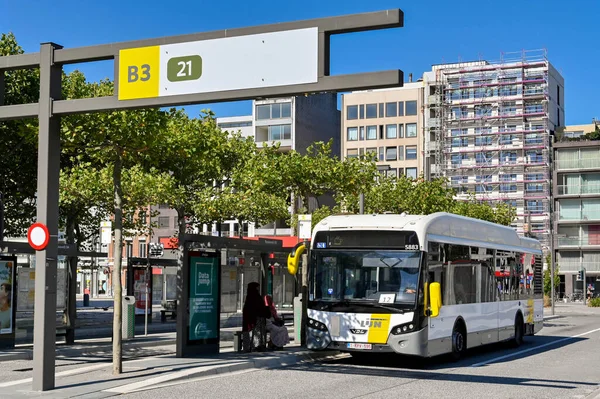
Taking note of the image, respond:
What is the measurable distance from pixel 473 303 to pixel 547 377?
12.6ft

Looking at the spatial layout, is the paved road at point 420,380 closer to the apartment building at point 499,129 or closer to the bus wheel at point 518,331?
the bus wheel at point 518,331

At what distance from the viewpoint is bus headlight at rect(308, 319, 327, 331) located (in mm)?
17828

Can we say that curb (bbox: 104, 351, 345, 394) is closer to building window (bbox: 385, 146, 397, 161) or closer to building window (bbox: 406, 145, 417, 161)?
building window (bbox: 406, 145, 417, 161)

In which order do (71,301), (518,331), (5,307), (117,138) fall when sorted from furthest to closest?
1. (518,331)
2. (71,301)
3. (5,307)
4. (117,138)

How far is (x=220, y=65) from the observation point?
12.5 m

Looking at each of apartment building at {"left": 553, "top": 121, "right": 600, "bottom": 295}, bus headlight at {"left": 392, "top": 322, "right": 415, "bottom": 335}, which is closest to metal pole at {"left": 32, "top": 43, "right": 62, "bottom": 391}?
bus headlight at {"left": 392, "top": 322, "right": 415, "bottom": 335}

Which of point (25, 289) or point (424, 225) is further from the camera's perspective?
point (25, 289)

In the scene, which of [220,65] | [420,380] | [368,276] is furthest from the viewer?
[368,276]

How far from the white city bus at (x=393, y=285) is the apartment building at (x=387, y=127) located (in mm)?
83837

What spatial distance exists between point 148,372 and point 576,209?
86051 millimetres

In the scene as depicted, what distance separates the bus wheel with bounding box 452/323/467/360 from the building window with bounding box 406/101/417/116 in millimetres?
85568

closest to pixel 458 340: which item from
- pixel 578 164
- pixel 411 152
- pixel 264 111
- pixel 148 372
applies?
pixel 148 372

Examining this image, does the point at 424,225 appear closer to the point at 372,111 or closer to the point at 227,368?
the point at 227,368

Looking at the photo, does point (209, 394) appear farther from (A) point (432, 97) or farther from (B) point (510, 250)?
(A) point (432, 97)
